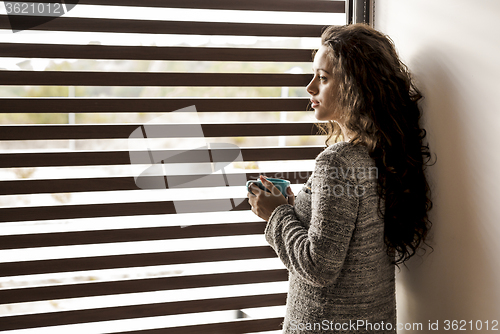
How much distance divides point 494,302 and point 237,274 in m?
0.99

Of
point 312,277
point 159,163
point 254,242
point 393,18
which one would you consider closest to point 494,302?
point 312,277

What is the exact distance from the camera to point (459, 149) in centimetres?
118

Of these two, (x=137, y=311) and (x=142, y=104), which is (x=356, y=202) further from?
(x=137, y=311)

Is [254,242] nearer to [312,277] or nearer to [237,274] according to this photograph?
[237,274]

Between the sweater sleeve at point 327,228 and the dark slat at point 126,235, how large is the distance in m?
0.55

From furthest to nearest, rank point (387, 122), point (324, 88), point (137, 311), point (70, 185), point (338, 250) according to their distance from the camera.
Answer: point (137, 311) < point (70, 185) < point (324, 88) < point (387, 122) < point (338, 250)

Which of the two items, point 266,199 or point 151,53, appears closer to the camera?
point 266,199

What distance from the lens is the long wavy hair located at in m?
1.22

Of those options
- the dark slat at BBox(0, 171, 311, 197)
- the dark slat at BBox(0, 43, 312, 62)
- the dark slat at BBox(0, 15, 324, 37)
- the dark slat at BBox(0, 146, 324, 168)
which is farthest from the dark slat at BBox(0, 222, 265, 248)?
the dark slat at BBox(0, 15, 324, 37)

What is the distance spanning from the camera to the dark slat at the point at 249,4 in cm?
151

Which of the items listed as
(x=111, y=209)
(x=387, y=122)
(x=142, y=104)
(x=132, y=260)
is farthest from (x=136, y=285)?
(x=387, y=122)

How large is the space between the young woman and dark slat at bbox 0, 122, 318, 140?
373 mm

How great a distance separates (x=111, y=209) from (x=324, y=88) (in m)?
0.99

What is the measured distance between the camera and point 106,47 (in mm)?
1504
